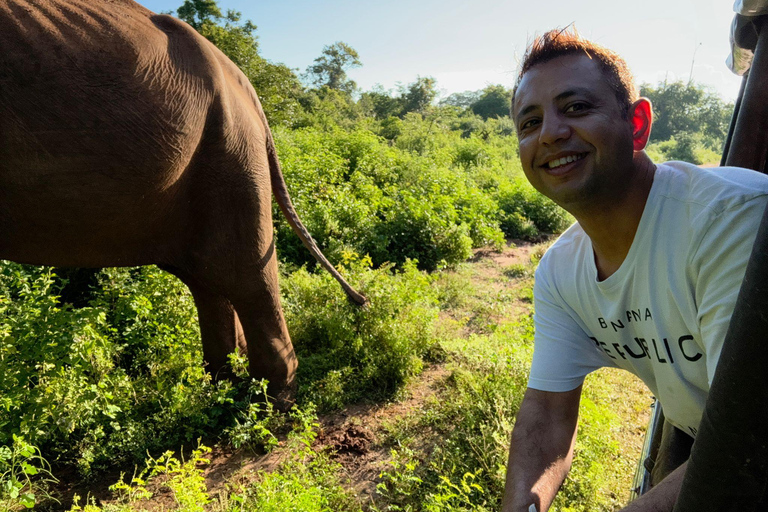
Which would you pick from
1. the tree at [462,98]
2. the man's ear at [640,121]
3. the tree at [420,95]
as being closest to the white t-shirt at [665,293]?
the man's ear at [640,121]

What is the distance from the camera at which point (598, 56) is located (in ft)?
4.83

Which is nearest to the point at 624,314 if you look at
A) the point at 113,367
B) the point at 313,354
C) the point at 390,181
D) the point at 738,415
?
the point at 738,415

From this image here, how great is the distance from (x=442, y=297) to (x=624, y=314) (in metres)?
3.81

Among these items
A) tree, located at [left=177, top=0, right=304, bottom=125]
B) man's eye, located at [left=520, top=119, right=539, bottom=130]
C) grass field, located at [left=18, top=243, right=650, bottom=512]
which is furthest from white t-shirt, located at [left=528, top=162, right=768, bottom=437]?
tree, located at [left=177, top=0, right=304, bottom=125]

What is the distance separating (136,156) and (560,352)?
2.11m

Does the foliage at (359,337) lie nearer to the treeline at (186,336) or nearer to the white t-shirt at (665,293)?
the treeline at (186,336)

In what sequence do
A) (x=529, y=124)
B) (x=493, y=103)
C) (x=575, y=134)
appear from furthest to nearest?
(x=493, y=103), (x=529, y=124), (x=575, y=134)

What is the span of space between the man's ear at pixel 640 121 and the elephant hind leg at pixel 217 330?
2.71 m

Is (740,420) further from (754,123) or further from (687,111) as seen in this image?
(687,111)

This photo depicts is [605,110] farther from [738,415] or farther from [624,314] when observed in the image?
[738,415]

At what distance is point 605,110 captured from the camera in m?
1.39

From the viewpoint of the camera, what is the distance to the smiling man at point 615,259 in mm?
1136

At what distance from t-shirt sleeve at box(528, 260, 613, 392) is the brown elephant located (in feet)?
6.40

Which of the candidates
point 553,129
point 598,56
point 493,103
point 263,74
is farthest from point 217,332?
point 493,103
